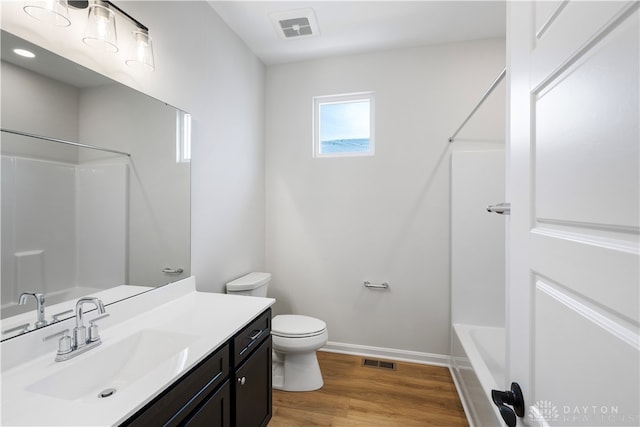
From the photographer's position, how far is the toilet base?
6.86ft

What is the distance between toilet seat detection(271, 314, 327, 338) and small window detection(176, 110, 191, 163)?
135 cm

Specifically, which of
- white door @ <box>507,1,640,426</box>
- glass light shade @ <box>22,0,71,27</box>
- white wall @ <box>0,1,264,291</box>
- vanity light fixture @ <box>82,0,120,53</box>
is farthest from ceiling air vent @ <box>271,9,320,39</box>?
white door @ <box>507,1,640,426</box>

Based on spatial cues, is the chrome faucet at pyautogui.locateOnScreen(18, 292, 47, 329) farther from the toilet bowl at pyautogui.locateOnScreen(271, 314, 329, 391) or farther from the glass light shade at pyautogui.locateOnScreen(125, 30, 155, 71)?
the toilet bowl at pyautogui.locateOnScreen(271, 314, 329, 391)

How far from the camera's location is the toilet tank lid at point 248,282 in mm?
2098

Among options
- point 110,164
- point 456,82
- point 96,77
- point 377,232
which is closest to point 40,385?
point 110,164

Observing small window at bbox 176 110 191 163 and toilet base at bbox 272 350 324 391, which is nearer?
small window at bbox 176 110 191 163

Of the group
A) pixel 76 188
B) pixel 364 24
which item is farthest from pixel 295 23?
pixel 76 188

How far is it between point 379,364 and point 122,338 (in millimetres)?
2006

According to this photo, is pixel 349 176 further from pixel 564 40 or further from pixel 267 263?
pixel 564 40

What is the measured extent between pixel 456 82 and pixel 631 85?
232cm

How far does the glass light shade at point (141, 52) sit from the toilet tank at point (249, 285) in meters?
1.46

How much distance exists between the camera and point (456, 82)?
240cm

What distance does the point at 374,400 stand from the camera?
198 centimetres

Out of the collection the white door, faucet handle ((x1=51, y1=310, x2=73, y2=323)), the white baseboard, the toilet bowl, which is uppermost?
the white door
